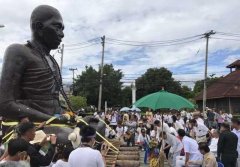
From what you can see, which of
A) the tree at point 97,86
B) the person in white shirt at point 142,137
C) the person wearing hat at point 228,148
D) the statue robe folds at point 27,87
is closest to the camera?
the statue robe folds at point 27,87

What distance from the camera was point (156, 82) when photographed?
55.7 m

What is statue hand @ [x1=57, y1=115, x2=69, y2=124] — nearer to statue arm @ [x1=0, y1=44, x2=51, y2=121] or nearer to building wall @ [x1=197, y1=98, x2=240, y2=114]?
statue arm @ [x1=0, y1=44, x2=51, y2=121]

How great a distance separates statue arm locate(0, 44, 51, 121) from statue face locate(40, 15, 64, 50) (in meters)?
0.42

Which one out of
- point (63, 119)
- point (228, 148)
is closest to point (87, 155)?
point (63, 119)

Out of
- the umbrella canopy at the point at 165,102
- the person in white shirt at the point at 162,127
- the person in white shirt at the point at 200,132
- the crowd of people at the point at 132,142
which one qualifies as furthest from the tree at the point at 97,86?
the umbrella canopy at the point at 165,102

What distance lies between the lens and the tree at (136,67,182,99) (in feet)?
183

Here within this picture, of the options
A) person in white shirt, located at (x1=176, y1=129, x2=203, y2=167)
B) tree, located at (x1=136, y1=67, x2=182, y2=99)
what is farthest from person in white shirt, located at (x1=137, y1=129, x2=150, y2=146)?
tree, located at (x1=136, y1=67, x2=182, y2=99)

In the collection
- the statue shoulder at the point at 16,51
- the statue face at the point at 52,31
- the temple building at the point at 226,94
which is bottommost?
the statue shoulder at the point at 16,51

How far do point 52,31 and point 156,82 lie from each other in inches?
1945

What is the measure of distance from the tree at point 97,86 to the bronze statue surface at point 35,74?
1806 inches

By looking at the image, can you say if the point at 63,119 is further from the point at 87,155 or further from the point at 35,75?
the point at 87,155

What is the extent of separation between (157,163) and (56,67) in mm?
5012

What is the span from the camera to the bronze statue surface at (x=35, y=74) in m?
6.37

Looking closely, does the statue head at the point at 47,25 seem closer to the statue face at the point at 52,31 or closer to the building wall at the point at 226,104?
the statue face at the point at 52,31
